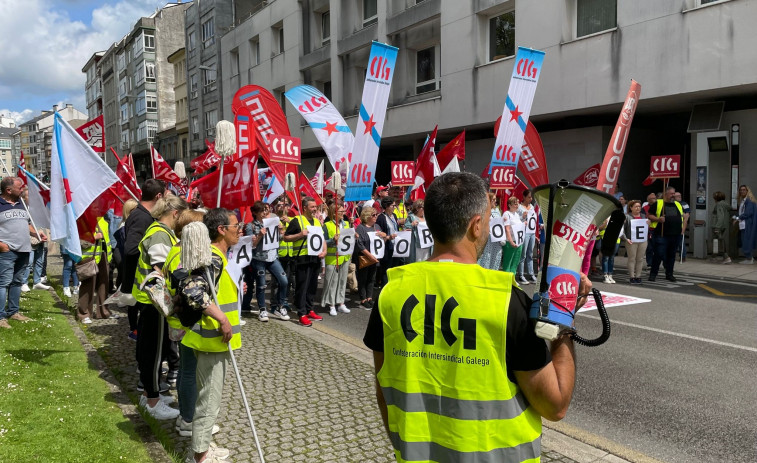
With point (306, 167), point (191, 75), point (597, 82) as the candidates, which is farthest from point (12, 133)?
point (597, 82)

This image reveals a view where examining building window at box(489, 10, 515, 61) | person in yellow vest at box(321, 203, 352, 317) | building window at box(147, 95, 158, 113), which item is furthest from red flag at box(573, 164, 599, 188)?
building window at box(147, 95, 158, 113)

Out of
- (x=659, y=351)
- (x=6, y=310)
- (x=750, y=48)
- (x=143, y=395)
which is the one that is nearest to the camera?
(x=143, y=395)

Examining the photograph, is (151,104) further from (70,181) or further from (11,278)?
(70,181)

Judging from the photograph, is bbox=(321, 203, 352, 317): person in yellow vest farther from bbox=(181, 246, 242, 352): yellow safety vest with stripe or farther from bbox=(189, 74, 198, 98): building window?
bbox=(189, 74, 198, 98): building window

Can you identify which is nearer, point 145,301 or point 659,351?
point 145,301

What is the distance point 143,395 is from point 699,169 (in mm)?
16351

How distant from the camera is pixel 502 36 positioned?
20.2 meters

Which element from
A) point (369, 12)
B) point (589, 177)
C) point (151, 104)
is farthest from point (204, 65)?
point (589, 177)

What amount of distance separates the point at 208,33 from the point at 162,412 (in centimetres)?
4456

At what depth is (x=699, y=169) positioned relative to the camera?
52.6 feet

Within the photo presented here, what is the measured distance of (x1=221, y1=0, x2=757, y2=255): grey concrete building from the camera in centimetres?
1420

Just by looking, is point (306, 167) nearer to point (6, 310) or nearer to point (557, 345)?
point (6, 310)

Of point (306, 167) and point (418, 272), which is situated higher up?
point (306, 167)

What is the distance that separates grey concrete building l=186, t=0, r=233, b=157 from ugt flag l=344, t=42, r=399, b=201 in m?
34.6
